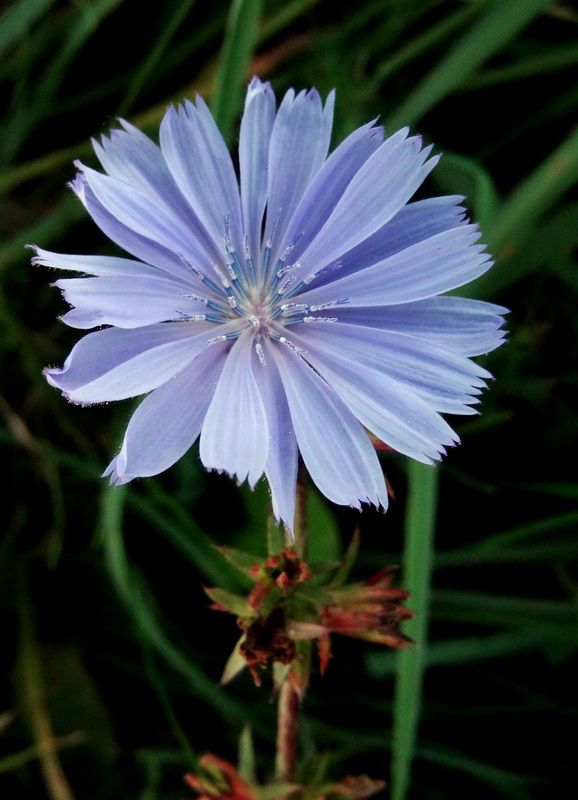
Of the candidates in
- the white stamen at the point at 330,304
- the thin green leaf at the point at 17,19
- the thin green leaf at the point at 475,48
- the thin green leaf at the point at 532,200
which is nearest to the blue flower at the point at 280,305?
the white stamen at the point at 330,304

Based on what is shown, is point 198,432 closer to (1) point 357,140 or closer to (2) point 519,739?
(1) point 357,140

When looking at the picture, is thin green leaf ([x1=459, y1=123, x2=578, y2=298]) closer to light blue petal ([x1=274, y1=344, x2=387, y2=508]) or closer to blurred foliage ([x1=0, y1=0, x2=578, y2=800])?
blurred foliage ([x1=0, y1=0, x2=578, y2=800])

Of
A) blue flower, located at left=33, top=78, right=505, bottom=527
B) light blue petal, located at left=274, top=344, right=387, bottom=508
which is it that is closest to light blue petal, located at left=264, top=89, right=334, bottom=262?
blue flower, located at left=33, top=78, right=505, bottom=527

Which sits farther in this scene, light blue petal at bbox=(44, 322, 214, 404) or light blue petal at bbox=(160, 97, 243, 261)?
light blue petal at bbox=(160, 97, 243, 261)

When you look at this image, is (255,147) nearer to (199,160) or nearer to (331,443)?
(199,160)

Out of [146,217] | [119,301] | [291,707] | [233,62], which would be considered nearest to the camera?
[119,301]

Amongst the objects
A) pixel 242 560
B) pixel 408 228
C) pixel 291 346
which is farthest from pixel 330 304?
pixel 242 560
